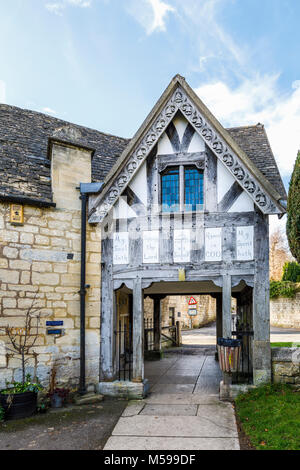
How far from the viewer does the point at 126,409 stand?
6.91m

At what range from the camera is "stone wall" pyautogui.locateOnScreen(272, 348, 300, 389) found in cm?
720

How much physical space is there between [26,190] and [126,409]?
14.7ft

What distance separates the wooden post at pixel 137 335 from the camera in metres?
7.72

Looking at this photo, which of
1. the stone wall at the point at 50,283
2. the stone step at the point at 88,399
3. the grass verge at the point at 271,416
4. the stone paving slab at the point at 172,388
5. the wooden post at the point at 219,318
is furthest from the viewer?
the wooden post at the point at 219,318

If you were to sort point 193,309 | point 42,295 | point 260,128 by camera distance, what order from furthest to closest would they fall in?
point 193,309, point 260,128, point 42,295

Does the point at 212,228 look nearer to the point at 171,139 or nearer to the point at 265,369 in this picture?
the point at 171,139

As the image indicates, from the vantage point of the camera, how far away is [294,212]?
27.3 ft

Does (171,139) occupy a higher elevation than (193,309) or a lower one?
higher

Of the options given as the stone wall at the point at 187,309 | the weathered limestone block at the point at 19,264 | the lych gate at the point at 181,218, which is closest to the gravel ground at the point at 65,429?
the lych gate at the point at 181,218

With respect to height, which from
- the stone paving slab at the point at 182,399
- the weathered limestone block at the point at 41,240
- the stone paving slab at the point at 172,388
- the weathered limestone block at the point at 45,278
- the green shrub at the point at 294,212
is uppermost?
the green shrub at the point at 294,212

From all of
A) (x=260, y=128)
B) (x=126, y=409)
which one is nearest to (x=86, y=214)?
(x=126, y=409)

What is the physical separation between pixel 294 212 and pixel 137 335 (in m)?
4.15

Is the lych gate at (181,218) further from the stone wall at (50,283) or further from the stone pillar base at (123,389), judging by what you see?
the stone wall at (50,283)

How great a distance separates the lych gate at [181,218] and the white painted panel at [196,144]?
2 centimetres
